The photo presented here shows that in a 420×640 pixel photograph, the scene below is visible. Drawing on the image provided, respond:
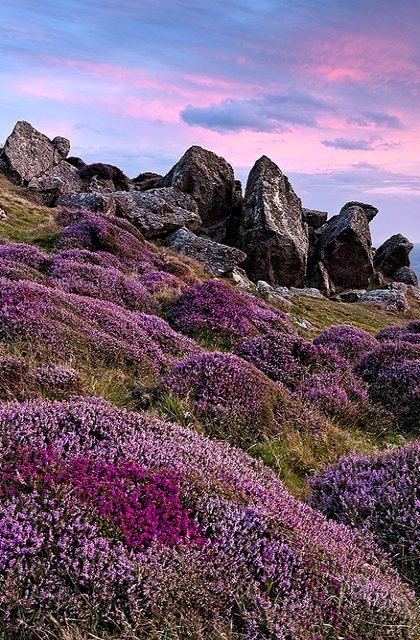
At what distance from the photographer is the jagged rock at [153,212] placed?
35312mm

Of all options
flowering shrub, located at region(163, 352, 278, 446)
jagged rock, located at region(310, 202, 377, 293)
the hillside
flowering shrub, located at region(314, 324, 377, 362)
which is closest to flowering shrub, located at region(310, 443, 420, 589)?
the hillside

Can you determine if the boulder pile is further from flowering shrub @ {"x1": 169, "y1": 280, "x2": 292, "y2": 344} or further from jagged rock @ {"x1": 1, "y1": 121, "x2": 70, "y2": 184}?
flowering shrub @ {"x1": 169, "y1": 280, "x2": 292, "y2": 344}

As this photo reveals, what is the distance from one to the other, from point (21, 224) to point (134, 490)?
1016 inches

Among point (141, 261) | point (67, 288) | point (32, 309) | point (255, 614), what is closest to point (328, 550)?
point (255, 614)

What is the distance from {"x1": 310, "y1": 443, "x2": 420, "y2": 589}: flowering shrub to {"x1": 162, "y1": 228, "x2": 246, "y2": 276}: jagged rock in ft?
86.1

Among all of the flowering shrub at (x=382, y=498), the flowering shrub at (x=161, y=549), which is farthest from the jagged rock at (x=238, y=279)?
the flowering shrub at (x=161, y=549)

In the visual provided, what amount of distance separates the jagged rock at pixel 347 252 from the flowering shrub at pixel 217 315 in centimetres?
3712

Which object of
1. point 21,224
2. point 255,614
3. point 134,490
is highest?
point 21,224

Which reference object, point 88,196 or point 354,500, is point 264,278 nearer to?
point 88,196

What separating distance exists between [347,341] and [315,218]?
151 ft

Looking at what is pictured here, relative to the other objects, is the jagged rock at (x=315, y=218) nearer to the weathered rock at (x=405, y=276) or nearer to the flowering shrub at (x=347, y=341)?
the weathered rock at (x=405, y=276)

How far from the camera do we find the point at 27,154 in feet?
153

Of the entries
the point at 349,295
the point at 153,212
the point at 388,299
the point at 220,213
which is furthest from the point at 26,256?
the point at 388,299

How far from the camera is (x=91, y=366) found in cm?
918
